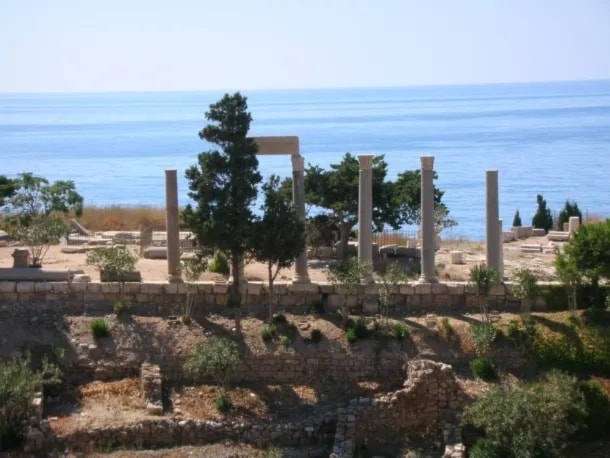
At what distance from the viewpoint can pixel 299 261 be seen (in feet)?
105

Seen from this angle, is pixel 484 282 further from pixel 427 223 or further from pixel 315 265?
pixel 315 265

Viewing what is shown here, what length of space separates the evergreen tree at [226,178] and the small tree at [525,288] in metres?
7.57

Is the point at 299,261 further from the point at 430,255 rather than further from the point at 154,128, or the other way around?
the point at 154,128

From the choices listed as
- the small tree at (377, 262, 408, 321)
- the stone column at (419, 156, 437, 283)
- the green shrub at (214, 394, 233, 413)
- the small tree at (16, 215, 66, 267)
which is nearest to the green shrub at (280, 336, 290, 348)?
the green shrub at (214, 394, 233, 413)

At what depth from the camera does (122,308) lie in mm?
30922

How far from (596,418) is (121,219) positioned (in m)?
30.4

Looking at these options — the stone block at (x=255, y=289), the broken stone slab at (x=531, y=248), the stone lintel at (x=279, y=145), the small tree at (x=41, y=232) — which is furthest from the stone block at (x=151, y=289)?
the broken stone slab at (x=531, y=248)

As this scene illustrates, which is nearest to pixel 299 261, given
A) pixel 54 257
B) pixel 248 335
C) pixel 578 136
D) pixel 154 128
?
pixel 248 335

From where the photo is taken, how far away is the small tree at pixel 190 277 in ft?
101

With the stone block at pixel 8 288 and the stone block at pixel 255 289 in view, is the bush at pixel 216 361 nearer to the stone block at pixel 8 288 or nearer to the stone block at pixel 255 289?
the stone block at pixel 255 289

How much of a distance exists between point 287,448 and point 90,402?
17.3 feet

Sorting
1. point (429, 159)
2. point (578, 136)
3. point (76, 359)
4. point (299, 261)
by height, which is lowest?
point (76, 359)

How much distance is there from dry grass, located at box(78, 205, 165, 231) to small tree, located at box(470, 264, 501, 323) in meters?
21.4

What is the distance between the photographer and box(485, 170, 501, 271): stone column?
105 ft
